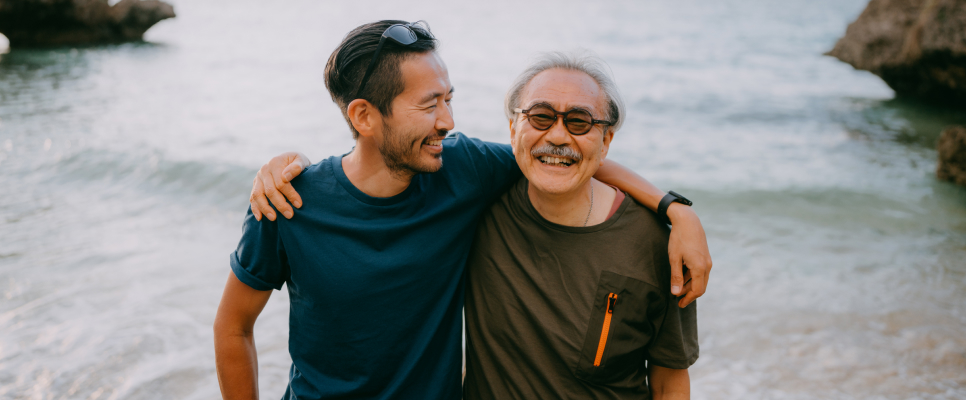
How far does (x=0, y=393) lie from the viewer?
12.6ft

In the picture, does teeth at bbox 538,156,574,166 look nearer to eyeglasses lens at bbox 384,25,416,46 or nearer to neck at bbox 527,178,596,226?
neck at bbox 527,178,596,226

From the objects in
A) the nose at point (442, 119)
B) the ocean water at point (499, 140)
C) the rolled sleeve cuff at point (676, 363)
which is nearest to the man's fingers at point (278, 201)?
the nose at point (442, 119)

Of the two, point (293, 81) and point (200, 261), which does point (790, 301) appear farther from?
point (293, 81)

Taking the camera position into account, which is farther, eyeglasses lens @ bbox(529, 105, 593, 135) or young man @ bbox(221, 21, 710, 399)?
eyeglasses lens @ bbox(529, 105, 593, 135)

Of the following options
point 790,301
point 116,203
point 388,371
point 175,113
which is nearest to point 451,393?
point 388,371

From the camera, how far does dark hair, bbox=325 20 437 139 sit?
216 centimetres

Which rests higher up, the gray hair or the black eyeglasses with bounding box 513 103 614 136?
the gray hair

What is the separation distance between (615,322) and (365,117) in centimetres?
129

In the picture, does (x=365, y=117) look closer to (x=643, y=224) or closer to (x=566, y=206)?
(x=566, y=206)

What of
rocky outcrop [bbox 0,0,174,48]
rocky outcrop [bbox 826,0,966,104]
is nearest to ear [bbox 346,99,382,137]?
rocky outcrop [bbox 826,0,966,104]

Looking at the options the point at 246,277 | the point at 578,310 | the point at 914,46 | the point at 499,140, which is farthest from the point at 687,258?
the point at 914,46

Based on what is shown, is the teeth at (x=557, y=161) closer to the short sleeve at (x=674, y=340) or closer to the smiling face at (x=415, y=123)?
the smiling face at (x=415, y=123)

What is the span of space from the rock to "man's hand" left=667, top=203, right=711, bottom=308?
8.23 m

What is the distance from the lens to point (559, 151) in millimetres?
2256
